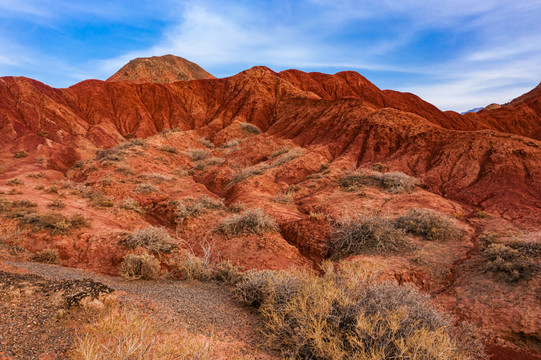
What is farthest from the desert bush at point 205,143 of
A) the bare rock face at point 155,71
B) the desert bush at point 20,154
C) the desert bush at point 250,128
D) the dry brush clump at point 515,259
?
the bare rock face at point 155,71

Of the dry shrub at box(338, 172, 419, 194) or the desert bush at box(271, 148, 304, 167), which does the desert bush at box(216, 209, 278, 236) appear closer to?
the dry shrub at box(338, 172, 419, 194)

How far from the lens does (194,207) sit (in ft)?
39.4

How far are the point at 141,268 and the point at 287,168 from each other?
12659mm

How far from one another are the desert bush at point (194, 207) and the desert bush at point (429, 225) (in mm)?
7921

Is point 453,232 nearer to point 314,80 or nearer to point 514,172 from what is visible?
point 514,172

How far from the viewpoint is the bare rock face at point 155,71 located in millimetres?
56000

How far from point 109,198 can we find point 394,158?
17657 millimetres

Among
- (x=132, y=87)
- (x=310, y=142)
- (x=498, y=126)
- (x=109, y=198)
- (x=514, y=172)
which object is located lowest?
(x=109, y=198)

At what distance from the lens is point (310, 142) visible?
81.5ft

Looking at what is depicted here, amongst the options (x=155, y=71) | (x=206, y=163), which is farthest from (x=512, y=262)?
(x=155, y=71)

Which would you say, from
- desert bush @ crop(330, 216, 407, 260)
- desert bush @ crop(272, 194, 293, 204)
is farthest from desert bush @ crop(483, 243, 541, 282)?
desert bush @ crop(272, 194, 293, 204)

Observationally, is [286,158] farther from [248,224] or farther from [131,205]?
[131,205]

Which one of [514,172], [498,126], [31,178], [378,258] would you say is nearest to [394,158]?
[514,172]

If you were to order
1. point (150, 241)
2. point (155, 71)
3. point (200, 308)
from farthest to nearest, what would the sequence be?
1. point (155, 71)
2. point (150, 241)
3. point (200, 308)
